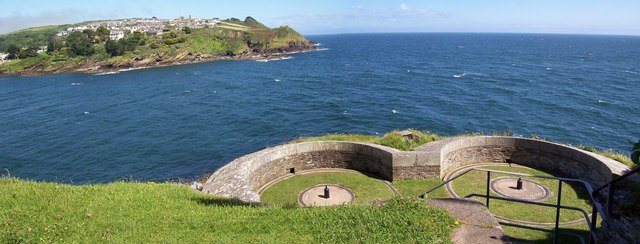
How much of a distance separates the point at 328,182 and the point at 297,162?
210 cm

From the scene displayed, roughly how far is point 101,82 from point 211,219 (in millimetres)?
73729

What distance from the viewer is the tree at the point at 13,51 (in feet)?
344

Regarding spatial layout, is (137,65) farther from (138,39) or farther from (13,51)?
(13,51)

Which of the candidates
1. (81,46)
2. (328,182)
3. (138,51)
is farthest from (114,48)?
(328,182)

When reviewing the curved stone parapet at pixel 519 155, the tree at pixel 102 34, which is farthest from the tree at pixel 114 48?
the curved stone parapet at pixel 519 155

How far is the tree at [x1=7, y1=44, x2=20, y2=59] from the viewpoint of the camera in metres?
105

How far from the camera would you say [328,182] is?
17547 millimetres

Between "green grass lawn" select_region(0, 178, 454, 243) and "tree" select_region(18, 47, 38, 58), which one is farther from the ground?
"tree" select_region(18, 47, 38, 58)

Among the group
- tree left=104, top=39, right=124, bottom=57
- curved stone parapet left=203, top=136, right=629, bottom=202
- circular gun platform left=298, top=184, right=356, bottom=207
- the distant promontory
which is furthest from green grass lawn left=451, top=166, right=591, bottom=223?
tree left=104, top=39, right=124, bottom=57

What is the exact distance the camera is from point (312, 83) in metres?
65.2

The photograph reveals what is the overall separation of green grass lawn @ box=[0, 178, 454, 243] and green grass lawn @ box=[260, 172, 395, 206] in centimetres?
563

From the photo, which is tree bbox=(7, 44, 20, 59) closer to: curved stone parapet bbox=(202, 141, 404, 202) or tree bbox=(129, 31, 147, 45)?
tree bbox=(129, 31, 147, 45)

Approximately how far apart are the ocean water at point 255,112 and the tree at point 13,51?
4152 centimetres

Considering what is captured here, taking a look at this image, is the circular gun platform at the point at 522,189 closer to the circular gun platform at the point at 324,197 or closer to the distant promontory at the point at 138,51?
the circular gun platform at the point at 324,197
